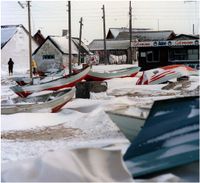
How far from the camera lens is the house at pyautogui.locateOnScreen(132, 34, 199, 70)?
35166 millimetres

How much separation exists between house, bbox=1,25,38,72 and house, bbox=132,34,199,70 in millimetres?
21098

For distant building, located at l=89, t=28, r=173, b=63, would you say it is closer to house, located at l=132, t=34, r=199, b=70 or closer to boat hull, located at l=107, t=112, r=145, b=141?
house, located at l=132, t=34, r=199, b=70

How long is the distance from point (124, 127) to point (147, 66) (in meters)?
28.7

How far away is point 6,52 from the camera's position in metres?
54.5

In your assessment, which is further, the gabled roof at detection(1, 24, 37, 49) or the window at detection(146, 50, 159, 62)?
the gabled roof at detection(1, 24, 37, 49)

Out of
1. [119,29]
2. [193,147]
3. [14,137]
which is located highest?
[119,29]

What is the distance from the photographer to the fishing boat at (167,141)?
18.7 feet

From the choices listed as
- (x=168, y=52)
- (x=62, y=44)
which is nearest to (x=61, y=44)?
(x=62, y=44)

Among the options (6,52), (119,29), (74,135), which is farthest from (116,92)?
(119,29)

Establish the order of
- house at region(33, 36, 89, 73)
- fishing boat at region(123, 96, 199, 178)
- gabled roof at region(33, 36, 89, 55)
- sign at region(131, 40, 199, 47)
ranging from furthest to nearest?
gabled roof at region(33, 36, 89, 55) → house at region(33, 36, 89, 73) → sign at region(131, 40, 199, 47) → fishing boat at region(123, 96, 199, 178)

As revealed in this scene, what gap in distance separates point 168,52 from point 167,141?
3027cm

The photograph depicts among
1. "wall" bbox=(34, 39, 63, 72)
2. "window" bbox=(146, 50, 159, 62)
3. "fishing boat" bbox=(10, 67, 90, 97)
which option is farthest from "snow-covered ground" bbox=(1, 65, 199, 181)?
"wall" bbox=(34, 39, 63, 72)

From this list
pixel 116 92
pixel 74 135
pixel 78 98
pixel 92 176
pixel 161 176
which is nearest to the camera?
pixel 92 176

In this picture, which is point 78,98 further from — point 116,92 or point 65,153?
point 65,153
